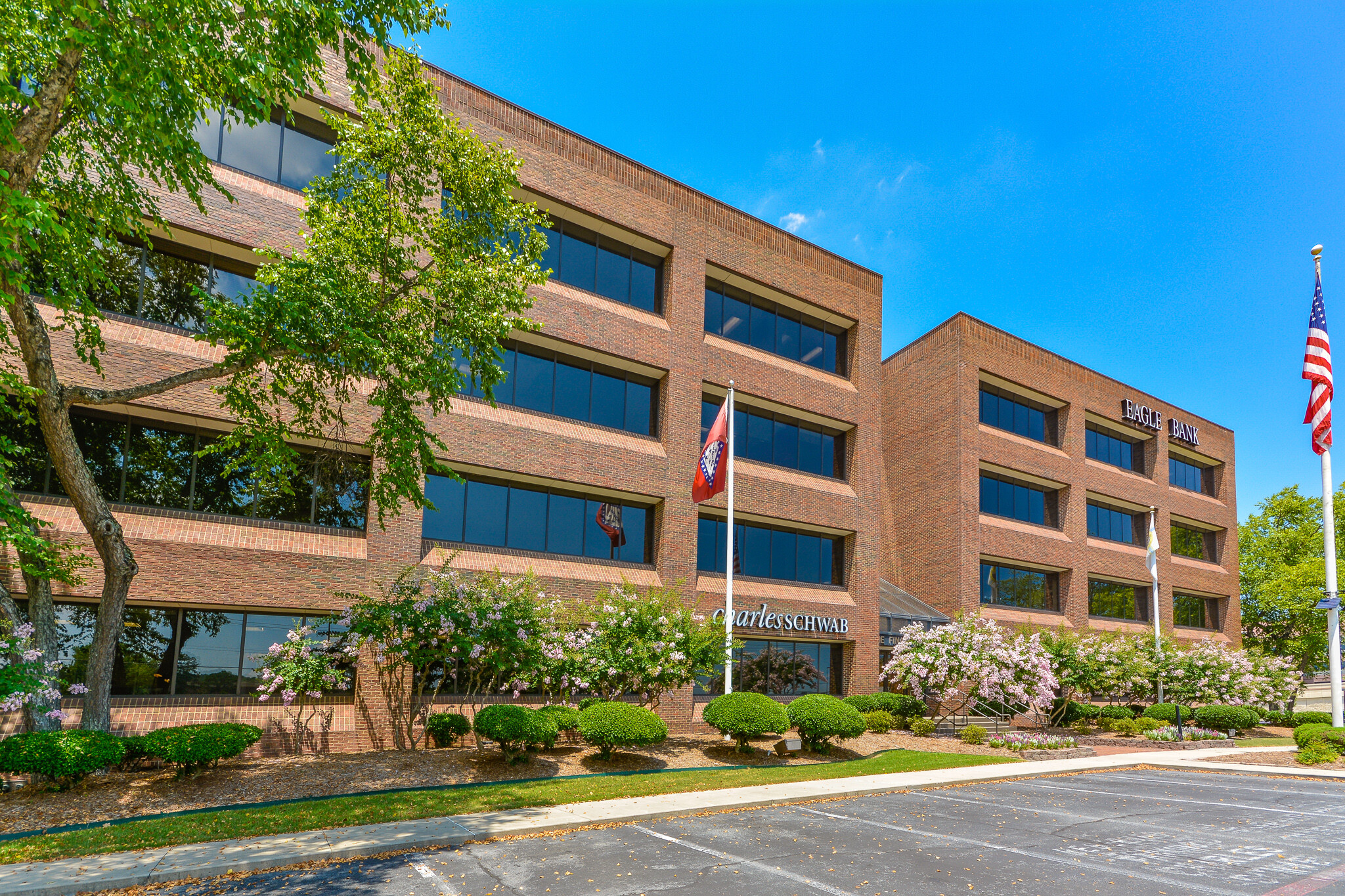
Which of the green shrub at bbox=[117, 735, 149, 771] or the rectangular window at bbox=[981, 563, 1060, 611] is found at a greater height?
the rectangular window at bbox=[981, 563, 1060, 611]

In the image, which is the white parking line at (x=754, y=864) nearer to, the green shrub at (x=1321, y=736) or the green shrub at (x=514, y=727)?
the green shrub at (x=514, y=727)

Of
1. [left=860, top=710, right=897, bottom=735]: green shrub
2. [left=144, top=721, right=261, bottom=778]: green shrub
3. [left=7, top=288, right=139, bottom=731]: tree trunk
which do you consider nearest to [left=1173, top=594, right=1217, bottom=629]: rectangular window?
[left=860, top=710, right=897, bottom=735]: green shrub

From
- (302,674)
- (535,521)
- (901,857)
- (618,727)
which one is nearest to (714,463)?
(535,521)

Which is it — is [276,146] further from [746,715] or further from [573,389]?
[746,715]

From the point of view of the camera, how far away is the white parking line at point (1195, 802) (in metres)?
14.7

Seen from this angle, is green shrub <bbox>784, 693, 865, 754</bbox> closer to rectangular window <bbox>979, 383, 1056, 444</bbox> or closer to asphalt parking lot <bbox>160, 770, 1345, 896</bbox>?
asphalt parking lot <bbox>160, 770, 1345, 896</bbox>

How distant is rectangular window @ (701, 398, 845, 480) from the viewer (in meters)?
28.6

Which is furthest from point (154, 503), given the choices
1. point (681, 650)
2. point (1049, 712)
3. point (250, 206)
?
point (1049, 712)

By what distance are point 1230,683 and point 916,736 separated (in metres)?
18.8

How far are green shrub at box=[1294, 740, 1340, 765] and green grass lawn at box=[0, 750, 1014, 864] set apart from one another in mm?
13117

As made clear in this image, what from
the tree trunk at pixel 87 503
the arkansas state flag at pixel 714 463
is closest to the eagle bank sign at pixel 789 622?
the arkansas state flag at pixel 714 463

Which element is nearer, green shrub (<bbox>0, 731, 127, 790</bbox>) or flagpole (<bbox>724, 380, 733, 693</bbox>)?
green shrub (<bbox>0, 731, 127, 790</bbox>)

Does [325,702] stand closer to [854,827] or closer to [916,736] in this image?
[854,827]

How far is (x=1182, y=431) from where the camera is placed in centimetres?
4672
